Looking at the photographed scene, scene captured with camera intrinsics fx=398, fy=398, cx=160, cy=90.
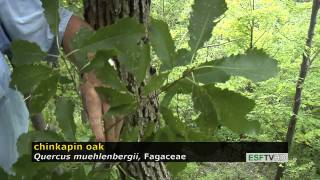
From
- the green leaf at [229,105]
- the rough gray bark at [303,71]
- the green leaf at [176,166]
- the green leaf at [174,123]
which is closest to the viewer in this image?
the green leaf at [229,105]

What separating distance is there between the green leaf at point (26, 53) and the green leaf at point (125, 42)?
0.06 metres

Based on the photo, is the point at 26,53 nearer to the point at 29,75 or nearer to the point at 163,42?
the point at 29,75

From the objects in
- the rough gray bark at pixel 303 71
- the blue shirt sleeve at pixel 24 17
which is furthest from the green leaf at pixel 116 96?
the rough gray bark at pixel 303 71

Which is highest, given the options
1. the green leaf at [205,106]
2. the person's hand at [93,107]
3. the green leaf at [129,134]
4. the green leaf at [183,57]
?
the green leaf at [183,57]

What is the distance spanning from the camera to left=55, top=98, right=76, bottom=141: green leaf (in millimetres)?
660

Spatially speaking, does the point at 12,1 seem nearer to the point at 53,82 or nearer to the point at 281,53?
the point at 53,82

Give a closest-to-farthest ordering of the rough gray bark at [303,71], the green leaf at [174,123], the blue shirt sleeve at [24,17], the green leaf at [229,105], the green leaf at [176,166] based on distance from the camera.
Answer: the green leaf at [229,105] < the green leaf at [174,123] < the green leaf at [176,166] < the blue shirt sleeve at [24,17] < the rough gray bark at [303,71]

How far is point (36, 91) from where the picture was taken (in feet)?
1.90

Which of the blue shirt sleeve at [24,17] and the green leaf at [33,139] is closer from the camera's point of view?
the green leaf at [33,139]

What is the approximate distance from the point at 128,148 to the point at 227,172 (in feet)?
26.2

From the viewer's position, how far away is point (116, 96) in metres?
0.58

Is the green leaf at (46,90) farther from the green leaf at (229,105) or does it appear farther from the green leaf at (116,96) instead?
the green leaf at (229,105)

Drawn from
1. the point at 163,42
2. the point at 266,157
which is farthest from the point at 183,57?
the point at 266,157

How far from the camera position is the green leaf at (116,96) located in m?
0.58
